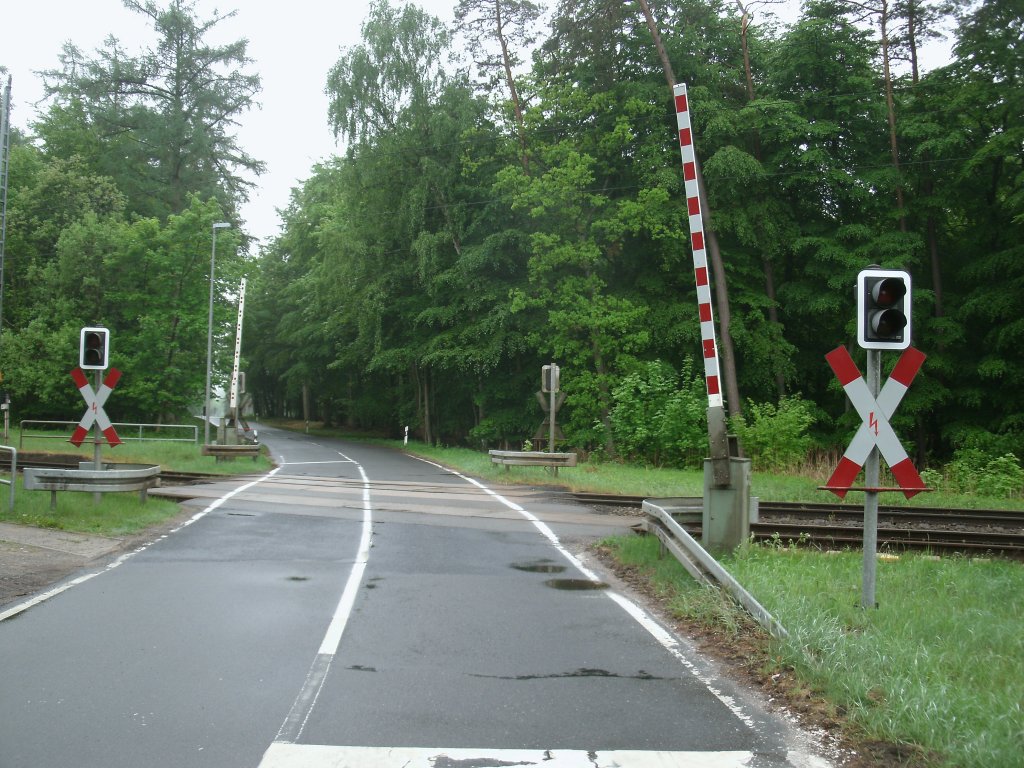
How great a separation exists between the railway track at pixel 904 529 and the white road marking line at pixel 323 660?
4.17 m

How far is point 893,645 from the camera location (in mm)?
5945

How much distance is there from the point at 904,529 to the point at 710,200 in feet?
70.7

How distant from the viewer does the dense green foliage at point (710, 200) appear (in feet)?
97.8

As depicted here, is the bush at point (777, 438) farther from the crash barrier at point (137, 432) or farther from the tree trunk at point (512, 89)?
the crash barrier at point (137, 432)

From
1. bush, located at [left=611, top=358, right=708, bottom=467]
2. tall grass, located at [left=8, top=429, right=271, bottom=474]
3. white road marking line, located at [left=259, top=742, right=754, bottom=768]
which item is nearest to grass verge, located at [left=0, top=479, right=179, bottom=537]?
white road marking line, located at [left=259, top=742, right=754, bottom=768]

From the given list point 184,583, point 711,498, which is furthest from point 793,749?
point 184,583

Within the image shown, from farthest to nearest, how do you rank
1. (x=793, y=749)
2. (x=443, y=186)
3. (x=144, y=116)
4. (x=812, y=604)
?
(x=144, y=116) → (x=443, y=186) → (x=812, y=604) → (x=793, y=749)

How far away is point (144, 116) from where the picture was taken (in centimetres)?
4475

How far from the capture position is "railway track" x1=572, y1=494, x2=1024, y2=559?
11.4 m

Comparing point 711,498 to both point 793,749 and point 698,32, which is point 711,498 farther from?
point 698,32

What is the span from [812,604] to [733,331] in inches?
1015

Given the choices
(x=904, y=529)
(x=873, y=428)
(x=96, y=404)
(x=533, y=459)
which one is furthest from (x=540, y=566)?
(x=533, y=459)

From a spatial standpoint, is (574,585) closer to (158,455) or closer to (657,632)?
(657,632)

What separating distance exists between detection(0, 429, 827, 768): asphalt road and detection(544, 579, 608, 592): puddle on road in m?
0.04
